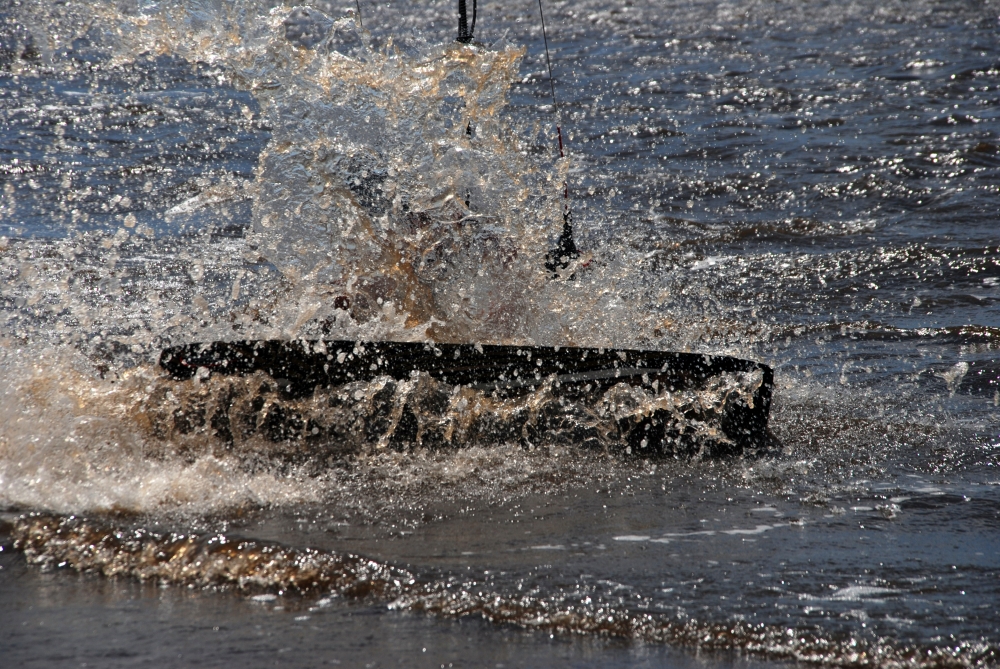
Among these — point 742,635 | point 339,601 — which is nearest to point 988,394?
point 742,635

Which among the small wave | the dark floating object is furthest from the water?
the dark floating object

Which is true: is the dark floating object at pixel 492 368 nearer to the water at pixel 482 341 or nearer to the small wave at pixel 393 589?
the water at pixel 482 341

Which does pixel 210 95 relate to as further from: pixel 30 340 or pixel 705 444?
pixel 705 444

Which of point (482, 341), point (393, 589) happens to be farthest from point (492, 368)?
point (393, 589)

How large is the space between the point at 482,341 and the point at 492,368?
1.11 m

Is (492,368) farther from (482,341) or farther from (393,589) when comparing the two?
(393,589)

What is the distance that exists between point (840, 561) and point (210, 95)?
1403cm

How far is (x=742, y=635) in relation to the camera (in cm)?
302

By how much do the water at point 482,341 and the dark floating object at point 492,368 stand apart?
151 mm

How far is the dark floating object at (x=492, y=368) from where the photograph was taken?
4867mm

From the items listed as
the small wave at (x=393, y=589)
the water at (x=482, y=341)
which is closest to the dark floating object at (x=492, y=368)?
the water at (x=482, y=341)

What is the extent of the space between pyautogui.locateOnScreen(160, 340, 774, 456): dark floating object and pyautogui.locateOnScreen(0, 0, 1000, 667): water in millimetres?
151

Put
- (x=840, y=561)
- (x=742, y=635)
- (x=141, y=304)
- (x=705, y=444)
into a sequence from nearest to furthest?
(x=742, y=635)
(x=840, y=561)
(x=705, y=444)
(x=141, y=304)

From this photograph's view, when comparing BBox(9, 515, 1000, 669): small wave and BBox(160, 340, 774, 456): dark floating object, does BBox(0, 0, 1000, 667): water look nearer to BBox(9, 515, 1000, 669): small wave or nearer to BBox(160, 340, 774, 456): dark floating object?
BBox(9, 515, 1000, 669): small wave
